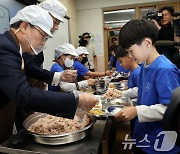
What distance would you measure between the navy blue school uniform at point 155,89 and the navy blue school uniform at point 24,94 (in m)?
0.41

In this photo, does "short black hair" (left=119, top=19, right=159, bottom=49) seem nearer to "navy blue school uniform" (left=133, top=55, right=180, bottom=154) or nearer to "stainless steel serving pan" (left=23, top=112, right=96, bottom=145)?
"navy blue school uniform" (left=133, top=55, right=180, bottom=154)

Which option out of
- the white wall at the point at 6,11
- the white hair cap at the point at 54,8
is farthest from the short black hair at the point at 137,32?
the white wall at the point at 6,11

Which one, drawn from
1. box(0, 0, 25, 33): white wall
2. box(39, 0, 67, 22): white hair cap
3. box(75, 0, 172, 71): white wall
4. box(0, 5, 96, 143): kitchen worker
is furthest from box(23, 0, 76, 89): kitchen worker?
box(75, 0, 172, 71): white wall

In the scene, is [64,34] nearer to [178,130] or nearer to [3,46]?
[3,46]

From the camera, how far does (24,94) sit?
2.47 ft

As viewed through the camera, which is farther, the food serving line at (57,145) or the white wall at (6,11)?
the white wall at (6,11)

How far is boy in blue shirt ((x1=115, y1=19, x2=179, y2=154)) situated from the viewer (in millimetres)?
902

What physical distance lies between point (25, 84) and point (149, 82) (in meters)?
0.62

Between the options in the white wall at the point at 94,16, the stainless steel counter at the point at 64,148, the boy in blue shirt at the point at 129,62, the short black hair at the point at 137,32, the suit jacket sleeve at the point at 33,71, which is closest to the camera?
the stainless steel counter at the point at 64,148

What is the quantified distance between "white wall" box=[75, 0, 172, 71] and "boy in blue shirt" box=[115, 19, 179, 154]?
4376 mm

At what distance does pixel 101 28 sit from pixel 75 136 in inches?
187

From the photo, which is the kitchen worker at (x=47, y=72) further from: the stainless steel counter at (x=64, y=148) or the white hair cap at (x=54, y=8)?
the stainless steel counter at (x=64, y=148)

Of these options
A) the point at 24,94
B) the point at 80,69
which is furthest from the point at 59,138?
the point at 80,69

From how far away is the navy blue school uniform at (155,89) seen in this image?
884mm
